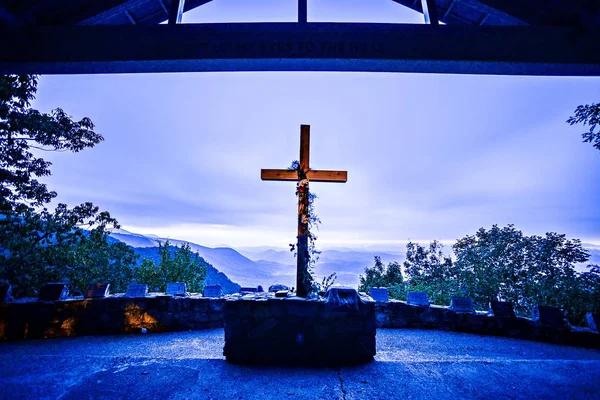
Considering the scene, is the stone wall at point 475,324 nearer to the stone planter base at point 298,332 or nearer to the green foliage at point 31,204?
the stone planter base at point 298,332

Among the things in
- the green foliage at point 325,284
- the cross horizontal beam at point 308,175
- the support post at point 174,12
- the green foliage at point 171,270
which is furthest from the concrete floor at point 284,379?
the green foliage at point 171,270

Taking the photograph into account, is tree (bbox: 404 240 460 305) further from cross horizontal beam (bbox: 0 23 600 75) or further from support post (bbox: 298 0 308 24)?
support post (bbox: 298 0 308 24)

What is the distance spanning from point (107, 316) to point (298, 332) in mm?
3457

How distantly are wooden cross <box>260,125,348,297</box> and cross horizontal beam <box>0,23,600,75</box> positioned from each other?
119cm

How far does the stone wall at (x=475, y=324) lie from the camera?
145 inches

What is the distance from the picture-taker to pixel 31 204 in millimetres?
5258

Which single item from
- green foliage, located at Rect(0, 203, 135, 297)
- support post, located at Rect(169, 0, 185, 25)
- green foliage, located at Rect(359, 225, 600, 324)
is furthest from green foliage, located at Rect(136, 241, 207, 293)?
support post, located at Rect(169, 0, 185, 25)

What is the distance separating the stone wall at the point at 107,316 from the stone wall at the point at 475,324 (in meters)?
3.18

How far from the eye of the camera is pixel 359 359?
2.64 metres

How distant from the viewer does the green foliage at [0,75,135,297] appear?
4.64 m

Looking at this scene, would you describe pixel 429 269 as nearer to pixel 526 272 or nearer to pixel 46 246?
pixel 526 272

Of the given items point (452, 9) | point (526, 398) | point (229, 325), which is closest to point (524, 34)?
point (452, 9)

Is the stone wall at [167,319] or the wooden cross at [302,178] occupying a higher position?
the wooden cross at [302,178]

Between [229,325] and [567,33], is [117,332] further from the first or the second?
[567,33]
